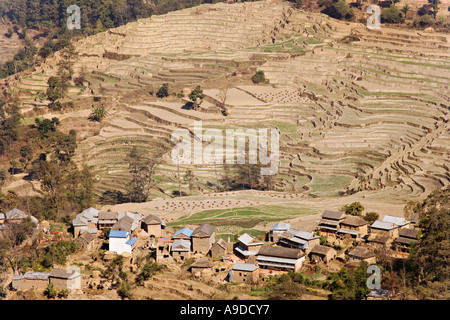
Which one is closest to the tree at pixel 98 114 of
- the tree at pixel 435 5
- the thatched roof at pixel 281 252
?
the thatched roof at pixel 281 252

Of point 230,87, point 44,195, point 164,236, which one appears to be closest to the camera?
point 164,236

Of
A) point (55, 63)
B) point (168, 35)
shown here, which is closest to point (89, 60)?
point (55, 63)

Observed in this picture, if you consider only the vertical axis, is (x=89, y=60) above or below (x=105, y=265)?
above

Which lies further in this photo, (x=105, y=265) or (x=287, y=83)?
(x=287, y=83)

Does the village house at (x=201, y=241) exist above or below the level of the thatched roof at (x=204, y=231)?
below

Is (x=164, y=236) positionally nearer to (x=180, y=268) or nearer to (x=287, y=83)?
(x=180, y=268)

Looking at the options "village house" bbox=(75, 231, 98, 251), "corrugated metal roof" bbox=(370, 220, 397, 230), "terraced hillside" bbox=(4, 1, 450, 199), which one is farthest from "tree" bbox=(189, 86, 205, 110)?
"corrugated metal roof" bbox=(370, 220, 397, 230)

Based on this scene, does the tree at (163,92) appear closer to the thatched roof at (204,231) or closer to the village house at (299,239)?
the thatched roof at (204,231)

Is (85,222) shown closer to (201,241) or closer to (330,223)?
(201,241)
